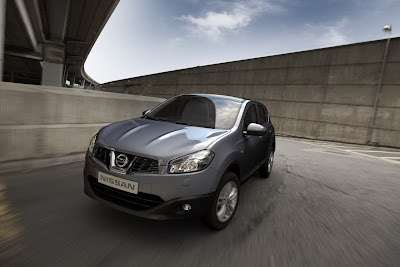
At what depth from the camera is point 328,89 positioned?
17156 mm

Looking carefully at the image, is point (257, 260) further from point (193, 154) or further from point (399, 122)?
point (399, 122)

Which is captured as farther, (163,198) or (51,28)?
(51,28)

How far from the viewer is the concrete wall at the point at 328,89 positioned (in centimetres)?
1493

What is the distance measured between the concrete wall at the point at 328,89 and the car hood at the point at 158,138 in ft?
53.0

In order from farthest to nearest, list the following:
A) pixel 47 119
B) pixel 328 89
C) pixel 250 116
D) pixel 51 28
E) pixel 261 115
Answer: pixel 51 28 → pixel 328 89 → pixel 261 115 → pixel 47 119 → pixel 250 116

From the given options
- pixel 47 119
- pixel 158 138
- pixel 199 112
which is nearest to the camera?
Result: pixel 158 138

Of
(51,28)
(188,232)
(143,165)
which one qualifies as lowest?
(188,232)

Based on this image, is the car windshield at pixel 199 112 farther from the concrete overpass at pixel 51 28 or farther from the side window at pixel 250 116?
the concrete overpass at pixel 51 28

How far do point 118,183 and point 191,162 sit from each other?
73 cm

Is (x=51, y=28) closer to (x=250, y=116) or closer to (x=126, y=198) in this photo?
(x=250, y=116)

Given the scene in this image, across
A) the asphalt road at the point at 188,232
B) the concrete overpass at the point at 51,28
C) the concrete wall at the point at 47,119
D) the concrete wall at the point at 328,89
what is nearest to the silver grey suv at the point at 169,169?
the asphalt road at the point at 188,232

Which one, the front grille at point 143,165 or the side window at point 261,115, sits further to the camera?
the side window at point 261,115

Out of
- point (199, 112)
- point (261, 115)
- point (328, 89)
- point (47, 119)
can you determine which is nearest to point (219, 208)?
point (199, 112)

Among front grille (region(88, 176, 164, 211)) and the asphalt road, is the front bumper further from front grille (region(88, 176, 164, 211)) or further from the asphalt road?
the asphalt road
